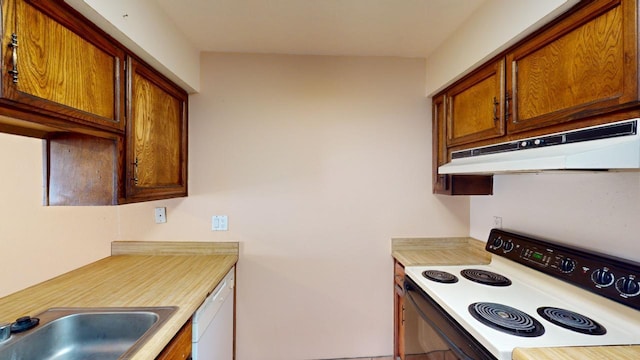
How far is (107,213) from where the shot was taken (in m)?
1.89

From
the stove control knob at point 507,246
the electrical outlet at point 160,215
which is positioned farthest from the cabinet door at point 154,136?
the stove control knob at point 507,246

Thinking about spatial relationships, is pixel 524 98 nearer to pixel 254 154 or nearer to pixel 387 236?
pixel 387 236

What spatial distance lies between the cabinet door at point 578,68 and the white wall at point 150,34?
6.00 ft

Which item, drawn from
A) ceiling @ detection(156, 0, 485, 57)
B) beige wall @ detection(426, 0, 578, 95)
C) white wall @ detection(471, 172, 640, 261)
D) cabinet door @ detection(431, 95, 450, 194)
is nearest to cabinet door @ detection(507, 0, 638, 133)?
beige wall @ detection(426, 0, 578, 95)

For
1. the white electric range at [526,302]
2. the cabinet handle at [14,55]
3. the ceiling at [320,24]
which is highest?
the ceiling at [320,24]

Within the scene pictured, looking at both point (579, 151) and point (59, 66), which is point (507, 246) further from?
point (59, 66)

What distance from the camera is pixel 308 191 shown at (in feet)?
6.71

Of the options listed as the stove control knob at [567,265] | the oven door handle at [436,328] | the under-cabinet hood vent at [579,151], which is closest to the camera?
the under-cabinet hood vent at [579,151]

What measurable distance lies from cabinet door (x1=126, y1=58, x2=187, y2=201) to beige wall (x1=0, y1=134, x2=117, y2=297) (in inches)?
17.1

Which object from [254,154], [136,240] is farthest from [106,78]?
[136,240]

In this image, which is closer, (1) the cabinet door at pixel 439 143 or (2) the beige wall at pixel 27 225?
(2) the beige wall at pixel 27 225

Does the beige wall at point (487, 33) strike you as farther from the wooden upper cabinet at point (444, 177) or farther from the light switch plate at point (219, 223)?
the light switch plate at point (219, 223)

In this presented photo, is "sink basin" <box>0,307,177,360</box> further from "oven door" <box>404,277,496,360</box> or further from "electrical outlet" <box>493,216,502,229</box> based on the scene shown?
"electrical outlet" <box>493,216,502,229</box>

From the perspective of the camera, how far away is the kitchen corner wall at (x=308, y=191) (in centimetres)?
200
